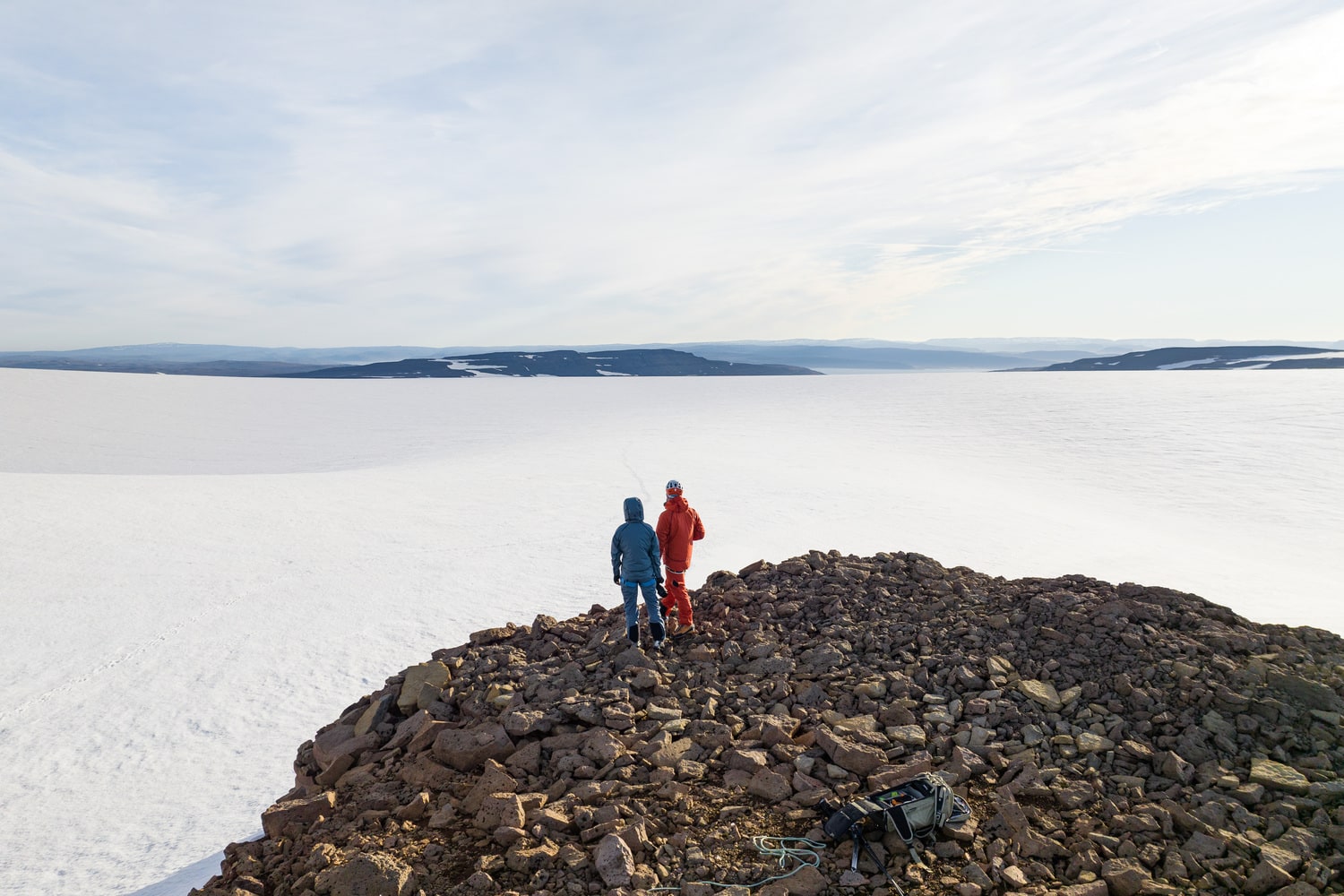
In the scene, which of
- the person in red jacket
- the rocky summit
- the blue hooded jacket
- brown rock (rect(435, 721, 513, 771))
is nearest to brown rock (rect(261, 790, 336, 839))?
the rocky summit

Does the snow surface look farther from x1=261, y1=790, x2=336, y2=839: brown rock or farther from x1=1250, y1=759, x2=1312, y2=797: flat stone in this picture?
x1=1250, y1=759, x2=1312, y2=797: flat stone

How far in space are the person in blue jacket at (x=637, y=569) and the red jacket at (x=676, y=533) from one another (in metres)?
0.29

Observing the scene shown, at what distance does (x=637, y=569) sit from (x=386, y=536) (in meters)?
9.46

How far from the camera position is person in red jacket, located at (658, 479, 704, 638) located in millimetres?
6633

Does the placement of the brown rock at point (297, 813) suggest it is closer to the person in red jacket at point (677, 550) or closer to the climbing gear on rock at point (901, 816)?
the person in red jacket at point (677, 550)

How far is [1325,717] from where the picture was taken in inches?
184

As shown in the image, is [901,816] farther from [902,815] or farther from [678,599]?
[678,599]

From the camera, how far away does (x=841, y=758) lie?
15.3 feet

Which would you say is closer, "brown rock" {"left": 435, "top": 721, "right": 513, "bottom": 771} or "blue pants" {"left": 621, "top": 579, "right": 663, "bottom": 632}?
"brown rock" {"left": 435, "top": 721, "right": 513, "bottom": 771}

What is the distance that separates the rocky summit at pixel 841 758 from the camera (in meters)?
3.85

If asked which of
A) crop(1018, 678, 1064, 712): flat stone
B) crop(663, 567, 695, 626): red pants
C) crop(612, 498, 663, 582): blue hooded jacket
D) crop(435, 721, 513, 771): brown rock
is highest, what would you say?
crop(612, 498, 663, 582): blue hooded jacket

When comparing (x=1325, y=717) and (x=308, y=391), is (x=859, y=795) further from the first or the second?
(x=308, y=391)

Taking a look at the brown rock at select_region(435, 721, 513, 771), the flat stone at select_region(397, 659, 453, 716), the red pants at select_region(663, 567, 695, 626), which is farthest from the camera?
the red pants at select_region(663, 567, 695, 626)

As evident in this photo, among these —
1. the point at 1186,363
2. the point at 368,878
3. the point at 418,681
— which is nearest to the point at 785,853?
the point at 368,878
